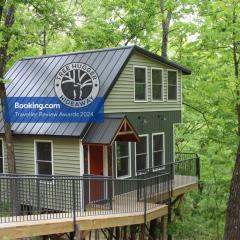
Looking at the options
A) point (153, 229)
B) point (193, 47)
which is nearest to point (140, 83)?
point (193, 47)

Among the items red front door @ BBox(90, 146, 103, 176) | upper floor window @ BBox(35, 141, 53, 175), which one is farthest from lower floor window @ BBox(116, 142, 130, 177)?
upper floor window @ BBox(35, 141, 53, 175)

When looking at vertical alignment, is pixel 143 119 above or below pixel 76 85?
below

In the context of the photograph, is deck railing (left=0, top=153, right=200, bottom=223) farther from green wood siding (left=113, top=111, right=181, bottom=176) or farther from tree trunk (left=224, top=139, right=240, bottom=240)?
tree trunk (left=224, top=139, right=240, bottom=240)

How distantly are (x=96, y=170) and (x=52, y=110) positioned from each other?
282cm

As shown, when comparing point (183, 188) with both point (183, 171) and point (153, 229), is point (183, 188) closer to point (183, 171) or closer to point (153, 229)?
point (153, 229)

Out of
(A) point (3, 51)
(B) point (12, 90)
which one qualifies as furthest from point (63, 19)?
(B) point (12, 90)

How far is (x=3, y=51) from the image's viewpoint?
51.0ft

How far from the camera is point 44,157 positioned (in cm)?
1588

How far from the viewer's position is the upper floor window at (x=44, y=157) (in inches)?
618

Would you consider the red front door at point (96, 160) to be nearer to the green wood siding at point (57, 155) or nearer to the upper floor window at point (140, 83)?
the green wood siding at point (57, 155)

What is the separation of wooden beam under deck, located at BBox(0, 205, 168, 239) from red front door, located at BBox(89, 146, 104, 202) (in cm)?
176

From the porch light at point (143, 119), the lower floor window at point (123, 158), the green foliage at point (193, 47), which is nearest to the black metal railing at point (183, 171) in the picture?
the green foliage at point (193, 47)

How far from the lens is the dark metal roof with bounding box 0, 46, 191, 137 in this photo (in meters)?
15.1

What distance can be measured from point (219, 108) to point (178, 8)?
27.1ft
